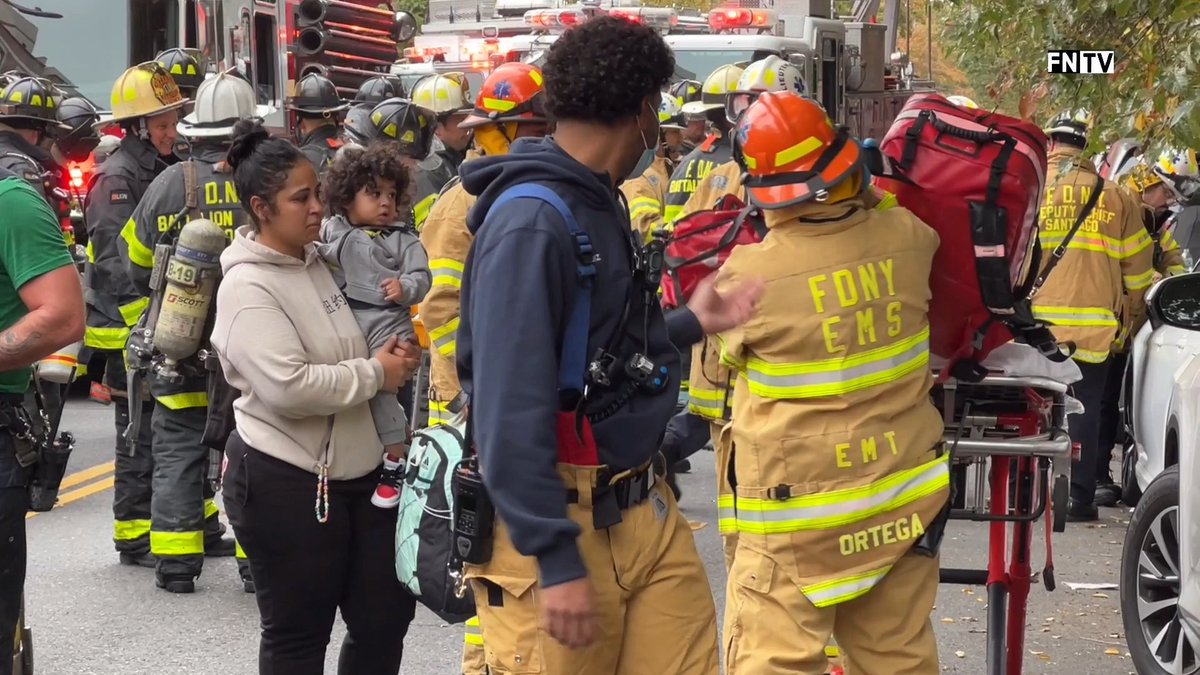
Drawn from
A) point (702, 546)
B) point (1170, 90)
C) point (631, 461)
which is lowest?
point (702, 546)

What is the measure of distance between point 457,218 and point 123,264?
2.78 meters

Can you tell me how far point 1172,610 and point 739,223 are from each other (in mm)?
2648

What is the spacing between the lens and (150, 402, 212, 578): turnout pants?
7262 mm

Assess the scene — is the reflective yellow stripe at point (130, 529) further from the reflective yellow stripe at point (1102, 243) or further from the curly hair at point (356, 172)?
the reflective yellow stripe at point (1102, 243)

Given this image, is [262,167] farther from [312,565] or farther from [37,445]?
[312,565]

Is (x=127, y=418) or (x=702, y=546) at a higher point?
(x=127, y=418)

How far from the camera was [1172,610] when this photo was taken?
233 inches

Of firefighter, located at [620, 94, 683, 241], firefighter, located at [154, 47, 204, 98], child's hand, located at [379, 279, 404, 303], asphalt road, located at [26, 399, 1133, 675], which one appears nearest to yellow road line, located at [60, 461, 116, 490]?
asphalt road, located at [26, 399, 1133, 675]

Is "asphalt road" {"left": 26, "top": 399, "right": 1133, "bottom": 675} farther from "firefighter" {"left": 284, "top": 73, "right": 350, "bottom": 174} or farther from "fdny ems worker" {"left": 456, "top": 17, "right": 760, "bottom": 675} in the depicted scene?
"fdny ems worker" {"left": 456, "top": 17, "right": 760, "bottom": 675}

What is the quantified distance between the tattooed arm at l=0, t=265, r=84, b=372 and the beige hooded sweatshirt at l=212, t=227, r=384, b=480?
50cm

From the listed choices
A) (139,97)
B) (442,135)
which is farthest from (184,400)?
(442,135)

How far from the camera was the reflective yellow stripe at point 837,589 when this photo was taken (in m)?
3.96

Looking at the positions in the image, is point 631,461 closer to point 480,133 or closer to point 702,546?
point 480,133

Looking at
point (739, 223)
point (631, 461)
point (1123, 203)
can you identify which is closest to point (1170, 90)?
point (739, 223)
